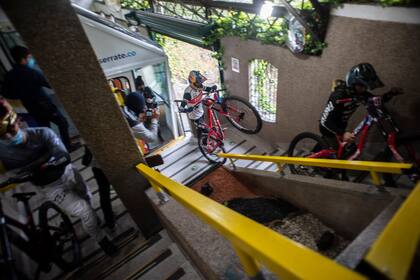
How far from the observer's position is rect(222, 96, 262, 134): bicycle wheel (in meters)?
6.07

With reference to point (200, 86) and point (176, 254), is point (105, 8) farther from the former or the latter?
point (176, 254)

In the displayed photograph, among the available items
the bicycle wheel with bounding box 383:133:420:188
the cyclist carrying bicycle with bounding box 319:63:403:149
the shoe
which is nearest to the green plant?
the cyclist carrying bicycle with bounding box 319:63:403:149

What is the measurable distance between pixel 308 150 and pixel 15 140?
5155mm

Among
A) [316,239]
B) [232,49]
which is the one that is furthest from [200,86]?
[316,239]

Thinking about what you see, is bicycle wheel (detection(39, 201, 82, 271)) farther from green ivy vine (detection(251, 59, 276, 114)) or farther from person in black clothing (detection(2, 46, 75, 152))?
green ivy vine (detection(251, 59, 276, 114))

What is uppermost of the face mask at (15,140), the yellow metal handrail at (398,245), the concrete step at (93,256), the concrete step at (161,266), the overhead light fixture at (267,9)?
the overhead light fixture at (267,9)

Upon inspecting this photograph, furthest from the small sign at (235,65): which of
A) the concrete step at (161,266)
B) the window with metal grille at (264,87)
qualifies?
the concrete step at (161,266)

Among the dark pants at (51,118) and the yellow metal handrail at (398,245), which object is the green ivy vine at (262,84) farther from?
the yellow metal handrail at (398,245)

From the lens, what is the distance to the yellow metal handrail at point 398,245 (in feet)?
2.06

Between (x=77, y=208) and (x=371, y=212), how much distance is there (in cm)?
339

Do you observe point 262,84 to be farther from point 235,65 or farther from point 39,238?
point 39,238

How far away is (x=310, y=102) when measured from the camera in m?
4.91

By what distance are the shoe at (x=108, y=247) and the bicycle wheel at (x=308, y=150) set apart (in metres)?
3.55

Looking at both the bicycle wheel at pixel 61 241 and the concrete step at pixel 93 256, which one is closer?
the bicycle wheel at pixel 61 241
